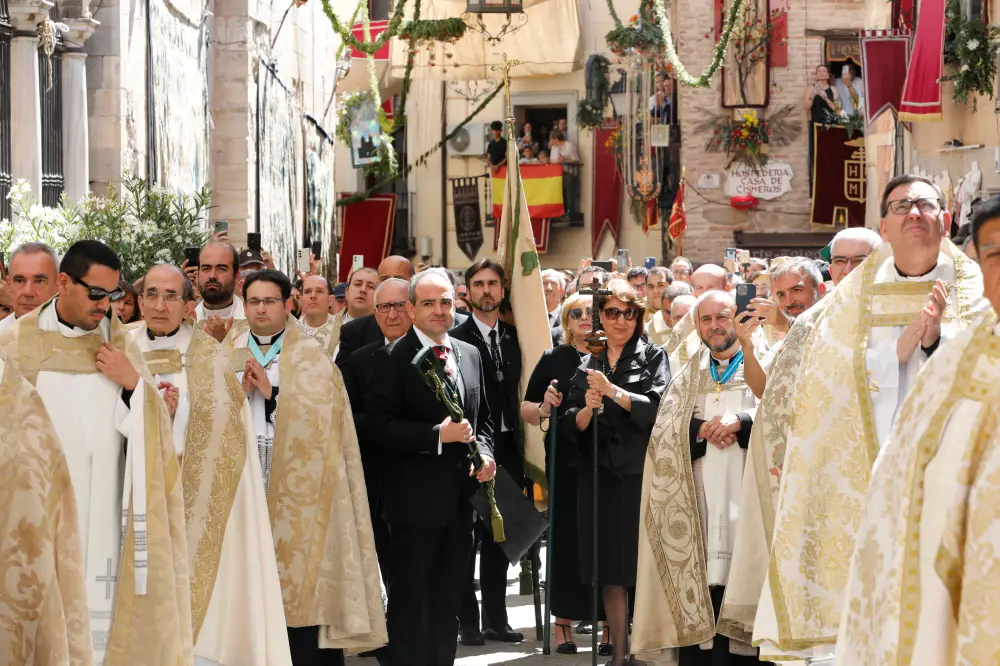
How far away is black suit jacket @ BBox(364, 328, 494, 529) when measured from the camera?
7492 millimetres

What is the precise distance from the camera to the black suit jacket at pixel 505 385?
8.95 metres

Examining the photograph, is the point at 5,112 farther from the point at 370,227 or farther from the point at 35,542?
the point at 370,227

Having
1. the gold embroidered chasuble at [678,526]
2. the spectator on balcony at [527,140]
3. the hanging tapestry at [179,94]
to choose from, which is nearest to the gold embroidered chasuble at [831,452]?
the gold embroidered chasuble at [678,526]

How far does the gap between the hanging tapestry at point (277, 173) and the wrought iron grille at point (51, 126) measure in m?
5.72

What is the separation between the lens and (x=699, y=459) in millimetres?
7500

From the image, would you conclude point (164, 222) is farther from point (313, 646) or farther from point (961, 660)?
point (961, 660)

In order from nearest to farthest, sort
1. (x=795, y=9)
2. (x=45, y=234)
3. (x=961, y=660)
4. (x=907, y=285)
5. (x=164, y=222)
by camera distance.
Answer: (x=961, y=660) < (x=907, y=285) < (x=45, y=234) < (x=164, y=222) < (x=795, y=9)

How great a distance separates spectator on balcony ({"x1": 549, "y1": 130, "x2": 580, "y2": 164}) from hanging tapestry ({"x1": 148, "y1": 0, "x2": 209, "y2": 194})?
1434 centimetres

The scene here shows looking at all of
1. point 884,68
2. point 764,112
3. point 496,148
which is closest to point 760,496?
→ point 884,68

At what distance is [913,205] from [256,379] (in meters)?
3.23

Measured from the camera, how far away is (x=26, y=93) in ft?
45.3

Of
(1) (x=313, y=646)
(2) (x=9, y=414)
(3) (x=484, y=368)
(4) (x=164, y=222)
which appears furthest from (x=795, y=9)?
(2) (x=9, y=414)

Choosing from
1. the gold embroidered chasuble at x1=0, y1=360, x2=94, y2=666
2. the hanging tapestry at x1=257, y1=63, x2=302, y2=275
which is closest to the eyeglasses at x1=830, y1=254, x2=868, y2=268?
the gold embroidered chasuble at x1=0, y1=360, x2=94, y2=666

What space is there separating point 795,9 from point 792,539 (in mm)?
21733
